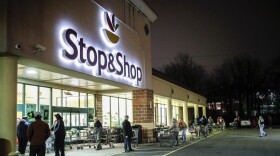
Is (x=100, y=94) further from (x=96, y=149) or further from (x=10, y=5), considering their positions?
(x=10, y=5)

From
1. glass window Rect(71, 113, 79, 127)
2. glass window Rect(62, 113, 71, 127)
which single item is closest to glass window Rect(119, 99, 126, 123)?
glass window Rect(71, 113, 79, 127)

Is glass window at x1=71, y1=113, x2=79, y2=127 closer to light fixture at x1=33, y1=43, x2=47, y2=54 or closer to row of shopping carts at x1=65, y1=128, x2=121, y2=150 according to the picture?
row of shopping carts at x1=65, y1=128, x2=121, y2=150

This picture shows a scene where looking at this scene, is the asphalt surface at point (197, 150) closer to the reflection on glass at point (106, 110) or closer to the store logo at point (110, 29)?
the reflection on glass at point (106, 110)

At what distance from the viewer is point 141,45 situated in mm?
24359

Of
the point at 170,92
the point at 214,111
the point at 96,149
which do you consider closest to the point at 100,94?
the point at 96,149

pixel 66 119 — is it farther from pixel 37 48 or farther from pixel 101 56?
pixel 37 48

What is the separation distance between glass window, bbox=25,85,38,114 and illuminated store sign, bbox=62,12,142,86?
3.94 m

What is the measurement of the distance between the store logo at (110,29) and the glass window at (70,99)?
487 cm

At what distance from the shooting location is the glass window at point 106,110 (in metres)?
26.1

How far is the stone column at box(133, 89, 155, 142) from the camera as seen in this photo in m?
23.7

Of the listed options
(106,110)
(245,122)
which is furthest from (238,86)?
(106,110)

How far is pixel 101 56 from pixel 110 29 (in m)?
2.01

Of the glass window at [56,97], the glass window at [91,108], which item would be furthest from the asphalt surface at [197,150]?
the glass window at [91,108]

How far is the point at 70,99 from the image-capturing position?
22.3 m
